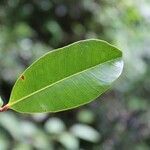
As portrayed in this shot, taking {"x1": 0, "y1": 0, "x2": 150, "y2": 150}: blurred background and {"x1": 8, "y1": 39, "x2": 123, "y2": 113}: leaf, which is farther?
{"x1": 0, "y1": 0, "x2": 150, "y2": 150}: blurred background

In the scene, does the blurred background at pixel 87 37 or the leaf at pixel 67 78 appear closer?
the leaf at pixel 67 78

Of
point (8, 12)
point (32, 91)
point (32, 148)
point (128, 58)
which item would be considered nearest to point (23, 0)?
point (8, 12)

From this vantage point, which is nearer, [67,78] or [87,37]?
[67,78]

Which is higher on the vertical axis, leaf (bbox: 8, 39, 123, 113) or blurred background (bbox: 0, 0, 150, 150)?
blurred background (bbox: 0, 0, 150, 150)

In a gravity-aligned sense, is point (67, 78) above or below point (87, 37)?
below
